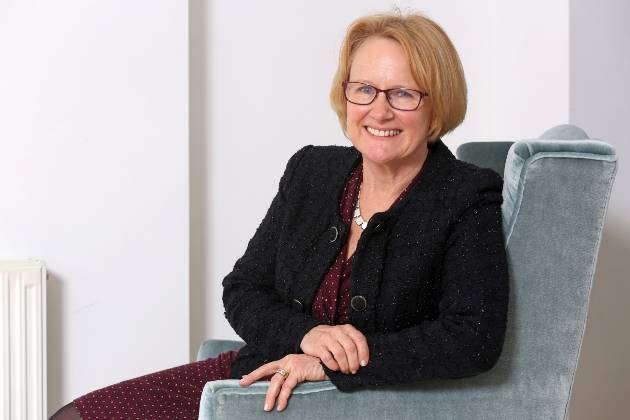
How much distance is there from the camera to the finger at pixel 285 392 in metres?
1.40

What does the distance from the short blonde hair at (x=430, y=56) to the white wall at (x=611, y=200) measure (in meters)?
1.13

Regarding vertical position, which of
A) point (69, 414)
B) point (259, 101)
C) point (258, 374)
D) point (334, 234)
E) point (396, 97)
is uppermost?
point (259, 101)

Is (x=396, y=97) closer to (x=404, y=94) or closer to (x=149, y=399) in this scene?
(x=404, y=94)

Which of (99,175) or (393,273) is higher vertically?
(99,175)

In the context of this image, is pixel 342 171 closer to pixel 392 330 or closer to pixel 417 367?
pixel 392 330

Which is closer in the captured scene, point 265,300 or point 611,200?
point 265,300

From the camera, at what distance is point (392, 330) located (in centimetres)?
156

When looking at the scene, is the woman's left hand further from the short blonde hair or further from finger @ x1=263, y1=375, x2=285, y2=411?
the short blonde hair

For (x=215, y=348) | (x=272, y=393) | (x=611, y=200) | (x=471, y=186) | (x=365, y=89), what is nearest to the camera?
(x=272, y=393)

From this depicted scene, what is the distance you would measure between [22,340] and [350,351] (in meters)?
1.31

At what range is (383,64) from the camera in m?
1.61

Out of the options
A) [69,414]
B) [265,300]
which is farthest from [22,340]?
[265,300]

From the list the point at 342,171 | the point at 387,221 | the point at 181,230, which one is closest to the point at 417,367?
the point at 387,221

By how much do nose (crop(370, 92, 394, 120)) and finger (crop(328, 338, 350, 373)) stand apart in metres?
0.41
